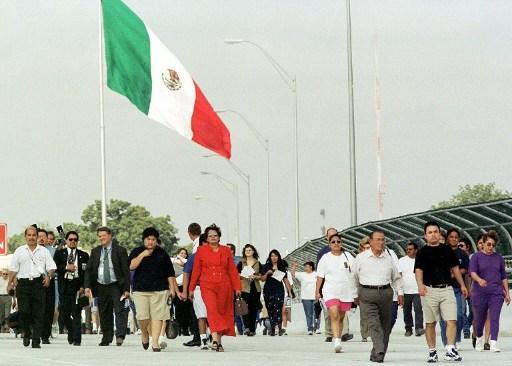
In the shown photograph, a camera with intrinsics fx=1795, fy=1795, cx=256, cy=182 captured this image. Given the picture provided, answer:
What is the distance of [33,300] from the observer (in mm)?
26547

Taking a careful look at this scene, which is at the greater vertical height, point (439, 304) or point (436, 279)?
point (436, 279)

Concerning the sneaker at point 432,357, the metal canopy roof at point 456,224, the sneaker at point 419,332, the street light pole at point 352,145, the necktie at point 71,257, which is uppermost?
the street light pole at point 352,145

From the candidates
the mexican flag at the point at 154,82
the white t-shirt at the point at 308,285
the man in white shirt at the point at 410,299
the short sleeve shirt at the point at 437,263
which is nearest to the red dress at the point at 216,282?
the short sleeve shirt at the point at 437,263

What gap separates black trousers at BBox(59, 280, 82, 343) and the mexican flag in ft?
15.6

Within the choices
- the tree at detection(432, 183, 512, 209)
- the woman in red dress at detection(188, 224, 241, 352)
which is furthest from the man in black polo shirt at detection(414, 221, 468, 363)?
the tree at detection(432, 183, 512, 209)

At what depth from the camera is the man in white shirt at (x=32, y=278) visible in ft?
85.8

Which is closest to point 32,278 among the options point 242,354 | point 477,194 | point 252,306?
point 242,354

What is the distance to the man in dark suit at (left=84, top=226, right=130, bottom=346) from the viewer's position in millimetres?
25812

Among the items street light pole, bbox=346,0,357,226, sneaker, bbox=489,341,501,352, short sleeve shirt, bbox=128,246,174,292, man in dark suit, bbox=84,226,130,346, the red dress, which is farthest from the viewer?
street light pole, bbox=346,0,357,226

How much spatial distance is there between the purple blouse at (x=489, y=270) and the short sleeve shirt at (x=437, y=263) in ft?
7.94

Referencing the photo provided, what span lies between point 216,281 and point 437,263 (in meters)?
3.97

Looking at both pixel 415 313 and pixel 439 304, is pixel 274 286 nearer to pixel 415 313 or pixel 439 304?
pixel 415 313

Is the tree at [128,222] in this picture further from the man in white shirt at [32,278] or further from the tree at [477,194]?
the man in white shirt at [32,278]

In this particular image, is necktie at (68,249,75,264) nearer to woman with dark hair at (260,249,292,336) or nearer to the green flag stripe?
the green flag stripe
